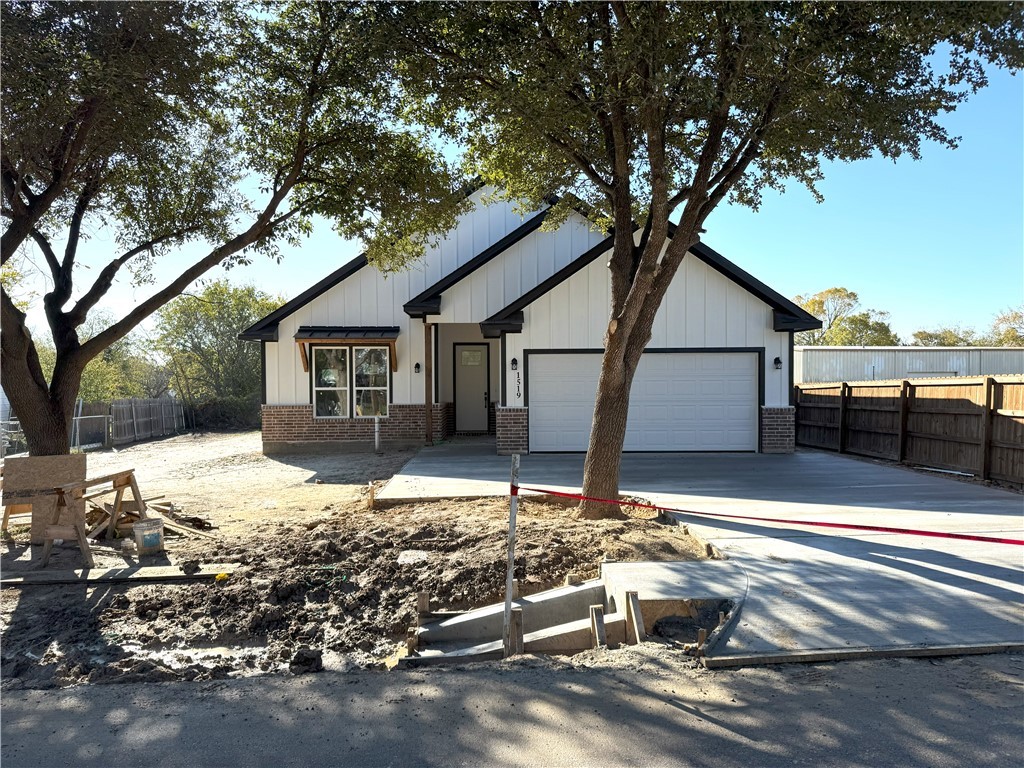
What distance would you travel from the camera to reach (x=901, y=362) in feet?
92.5

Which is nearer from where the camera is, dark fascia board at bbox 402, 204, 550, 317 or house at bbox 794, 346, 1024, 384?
dark fascia board at bbox 402, 204, 550, 317

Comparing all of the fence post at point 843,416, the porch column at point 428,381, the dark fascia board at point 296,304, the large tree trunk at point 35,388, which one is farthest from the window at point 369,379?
the fence post at point 843,416

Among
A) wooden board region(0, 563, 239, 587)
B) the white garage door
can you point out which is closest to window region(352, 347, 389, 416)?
the white garage door

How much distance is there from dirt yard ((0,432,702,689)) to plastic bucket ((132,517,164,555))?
0.43ft

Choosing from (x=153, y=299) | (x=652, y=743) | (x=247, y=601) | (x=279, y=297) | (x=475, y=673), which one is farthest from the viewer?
(x=279, y=297)

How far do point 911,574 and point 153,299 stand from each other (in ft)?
29.4

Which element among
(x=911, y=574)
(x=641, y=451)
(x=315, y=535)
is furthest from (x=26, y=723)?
(x=641, y=451)

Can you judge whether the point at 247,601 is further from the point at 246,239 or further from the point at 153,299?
the point at 246,239

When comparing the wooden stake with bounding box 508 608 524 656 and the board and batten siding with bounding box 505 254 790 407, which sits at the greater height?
the board and batten siding with bounding box 505 254 790 407

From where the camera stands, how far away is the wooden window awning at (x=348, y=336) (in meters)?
16.6

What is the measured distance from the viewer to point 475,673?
4418 millimetres

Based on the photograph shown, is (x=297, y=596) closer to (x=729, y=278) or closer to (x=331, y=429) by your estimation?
(x=331, y=429)

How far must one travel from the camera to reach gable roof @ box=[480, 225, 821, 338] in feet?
47.8

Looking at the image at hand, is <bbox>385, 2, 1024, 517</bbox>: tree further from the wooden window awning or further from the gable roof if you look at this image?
the wooden window awning
